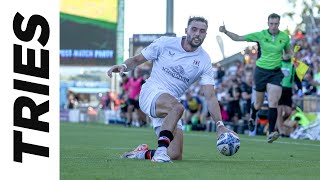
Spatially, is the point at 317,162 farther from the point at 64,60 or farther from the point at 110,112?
the point at 64,60

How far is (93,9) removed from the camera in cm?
4191

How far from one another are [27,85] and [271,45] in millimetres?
11232

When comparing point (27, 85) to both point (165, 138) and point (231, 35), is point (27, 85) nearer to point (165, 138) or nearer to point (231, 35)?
point (165, 138)

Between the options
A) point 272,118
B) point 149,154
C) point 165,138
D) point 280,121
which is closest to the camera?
point 165,138

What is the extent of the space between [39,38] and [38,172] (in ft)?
3.67

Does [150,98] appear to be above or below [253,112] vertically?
above

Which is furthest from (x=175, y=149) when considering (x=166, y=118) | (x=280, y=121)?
(x=280, y=121)

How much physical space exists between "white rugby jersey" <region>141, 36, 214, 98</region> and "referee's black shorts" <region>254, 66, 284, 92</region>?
22.7 feet

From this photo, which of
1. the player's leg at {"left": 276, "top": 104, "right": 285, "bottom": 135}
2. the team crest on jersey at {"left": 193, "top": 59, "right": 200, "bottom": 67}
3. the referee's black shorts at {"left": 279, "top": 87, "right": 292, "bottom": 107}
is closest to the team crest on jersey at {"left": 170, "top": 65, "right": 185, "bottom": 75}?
the team crest on jersey at {"left": 193, "top": 59, "right": 200, "bottom": 67}

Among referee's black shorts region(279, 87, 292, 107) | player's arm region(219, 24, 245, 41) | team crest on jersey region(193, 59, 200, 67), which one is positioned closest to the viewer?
team crest on jersey region(193, 59, 200, 67)

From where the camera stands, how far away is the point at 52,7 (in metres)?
7.70

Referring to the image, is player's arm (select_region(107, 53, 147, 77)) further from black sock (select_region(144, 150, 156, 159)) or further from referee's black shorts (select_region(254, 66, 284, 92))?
referee's black shorts (select_region(254, 66, 284, 92))

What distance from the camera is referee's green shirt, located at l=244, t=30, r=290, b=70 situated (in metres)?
18.4

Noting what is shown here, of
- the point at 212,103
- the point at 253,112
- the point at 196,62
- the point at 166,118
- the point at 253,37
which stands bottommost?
the point at 253,112
